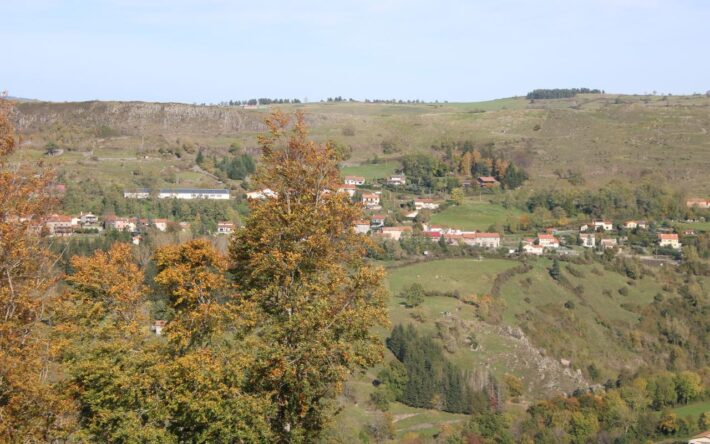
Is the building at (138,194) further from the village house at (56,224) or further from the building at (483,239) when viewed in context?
the village house at (56,224)

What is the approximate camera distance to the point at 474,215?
82.4m

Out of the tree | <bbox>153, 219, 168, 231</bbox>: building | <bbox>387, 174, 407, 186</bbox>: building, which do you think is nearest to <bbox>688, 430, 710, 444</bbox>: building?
the tree

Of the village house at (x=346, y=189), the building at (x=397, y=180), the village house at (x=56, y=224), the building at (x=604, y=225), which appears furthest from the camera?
the building at (x=397, y=180)

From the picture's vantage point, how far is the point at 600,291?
64188 millimetres

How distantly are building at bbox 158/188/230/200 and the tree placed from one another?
6875cm

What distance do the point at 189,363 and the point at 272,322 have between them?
4.46 feet

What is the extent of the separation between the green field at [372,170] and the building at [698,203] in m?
34.6

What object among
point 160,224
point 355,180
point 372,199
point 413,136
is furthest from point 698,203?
point 160,224

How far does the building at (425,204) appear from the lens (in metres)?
84.4

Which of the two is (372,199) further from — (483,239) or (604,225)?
(604,225)

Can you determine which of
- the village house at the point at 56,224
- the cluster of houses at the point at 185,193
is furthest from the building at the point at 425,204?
the village house at the point at 56,224

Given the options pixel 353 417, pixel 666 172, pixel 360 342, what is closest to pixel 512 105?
pixel 666 172

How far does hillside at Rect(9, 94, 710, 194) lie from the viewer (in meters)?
96.9

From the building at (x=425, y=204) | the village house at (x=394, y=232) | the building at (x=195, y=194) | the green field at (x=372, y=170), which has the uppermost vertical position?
the green field at (x=372, y=170)
